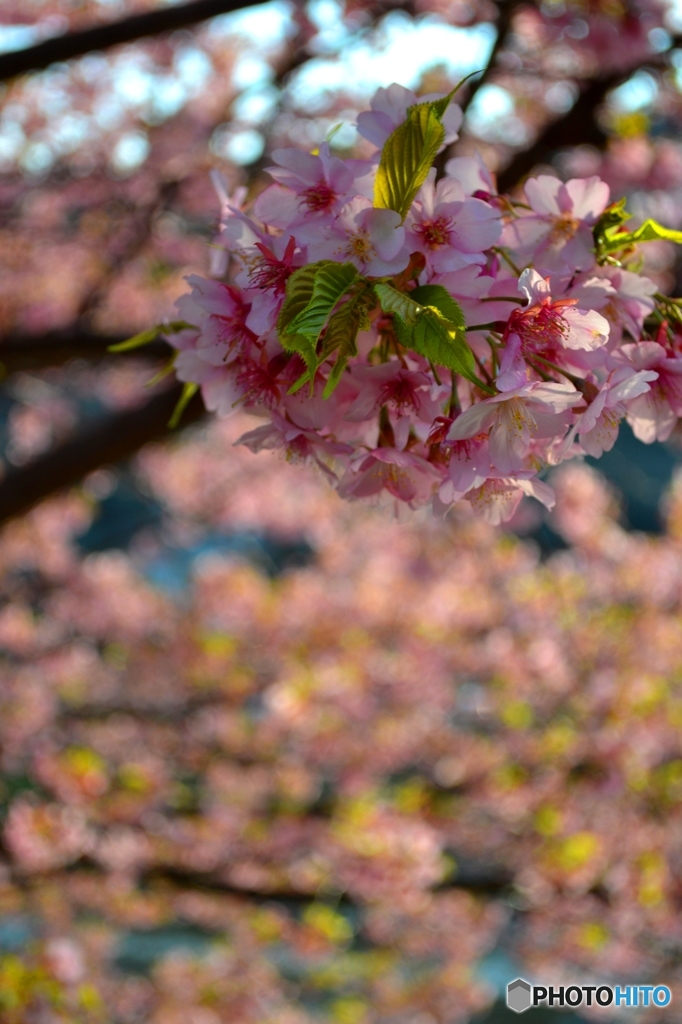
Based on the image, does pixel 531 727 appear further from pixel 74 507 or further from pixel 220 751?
pixel 74 507

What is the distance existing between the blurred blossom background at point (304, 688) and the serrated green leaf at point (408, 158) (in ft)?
6.96

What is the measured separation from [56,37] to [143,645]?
456 cm

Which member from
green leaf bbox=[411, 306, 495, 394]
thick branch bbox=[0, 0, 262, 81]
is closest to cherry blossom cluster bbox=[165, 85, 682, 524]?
green leaf bbox=[411, 306, 495, 394]

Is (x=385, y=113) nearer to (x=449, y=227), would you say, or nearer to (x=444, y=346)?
(x=449, y=227)

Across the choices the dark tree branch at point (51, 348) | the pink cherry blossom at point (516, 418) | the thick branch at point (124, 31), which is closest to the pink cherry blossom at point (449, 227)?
the pink cherry blossom at point (516, 418)

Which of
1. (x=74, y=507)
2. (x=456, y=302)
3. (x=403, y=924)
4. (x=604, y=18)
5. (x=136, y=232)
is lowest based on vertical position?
(x=403, y=924)

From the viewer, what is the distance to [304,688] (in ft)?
16.3

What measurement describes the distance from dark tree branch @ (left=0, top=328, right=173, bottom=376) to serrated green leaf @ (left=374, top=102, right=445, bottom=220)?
72.5 inches

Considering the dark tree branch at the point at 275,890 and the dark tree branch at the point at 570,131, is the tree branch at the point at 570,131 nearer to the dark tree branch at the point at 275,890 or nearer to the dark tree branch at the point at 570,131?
the dark tree branch at the point at 570,131

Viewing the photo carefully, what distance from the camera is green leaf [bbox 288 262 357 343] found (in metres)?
0.65

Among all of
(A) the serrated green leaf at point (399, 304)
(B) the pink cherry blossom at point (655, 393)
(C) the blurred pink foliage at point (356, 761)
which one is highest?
(A) the serrated green leaf at point (399, 304)

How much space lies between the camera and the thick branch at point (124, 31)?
2.08 m

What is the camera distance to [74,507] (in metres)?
6.12

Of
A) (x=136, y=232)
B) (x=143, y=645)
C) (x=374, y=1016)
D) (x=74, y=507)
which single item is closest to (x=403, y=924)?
(x=374, y=1016)
